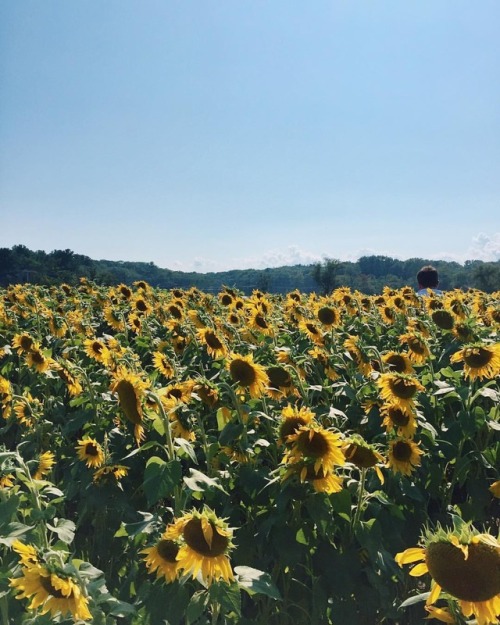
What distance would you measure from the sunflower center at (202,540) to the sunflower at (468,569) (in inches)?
27.9

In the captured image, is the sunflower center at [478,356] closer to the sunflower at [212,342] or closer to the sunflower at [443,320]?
the sunflower at [443,320]

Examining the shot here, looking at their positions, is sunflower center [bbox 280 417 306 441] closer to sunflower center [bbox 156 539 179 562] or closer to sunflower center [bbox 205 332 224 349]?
sunflower center [bbox 156 539 179 562]

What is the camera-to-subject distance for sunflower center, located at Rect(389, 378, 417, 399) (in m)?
3.16

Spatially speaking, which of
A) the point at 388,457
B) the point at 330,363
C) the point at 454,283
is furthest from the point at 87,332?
the point at 454,283

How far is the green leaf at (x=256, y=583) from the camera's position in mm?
1938

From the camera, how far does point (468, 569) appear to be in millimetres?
1365

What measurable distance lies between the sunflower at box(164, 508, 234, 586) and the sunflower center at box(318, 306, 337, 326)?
3758 mm

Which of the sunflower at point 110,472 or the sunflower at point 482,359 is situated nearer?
the sunflower at point 110,472

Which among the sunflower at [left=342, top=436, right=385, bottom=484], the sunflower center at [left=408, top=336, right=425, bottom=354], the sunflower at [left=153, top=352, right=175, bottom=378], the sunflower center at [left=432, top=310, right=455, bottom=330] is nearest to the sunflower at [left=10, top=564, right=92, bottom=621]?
the sunflower at [left=342, top=436, right=385, bottom=484]

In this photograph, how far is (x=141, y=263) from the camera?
4311 inches

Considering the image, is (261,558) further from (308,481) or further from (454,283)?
(454,283)

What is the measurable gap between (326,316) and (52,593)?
4119mm

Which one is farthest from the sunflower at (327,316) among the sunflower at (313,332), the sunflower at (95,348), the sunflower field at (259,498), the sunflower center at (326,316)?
the sunflower at (95,348)

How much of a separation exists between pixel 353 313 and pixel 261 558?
510 centimetres
